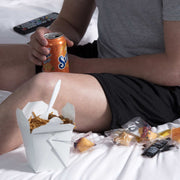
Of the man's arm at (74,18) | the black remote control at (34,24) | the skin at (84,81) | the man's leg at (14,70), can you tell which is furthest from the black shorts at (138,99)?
the black remote control at (34,24)

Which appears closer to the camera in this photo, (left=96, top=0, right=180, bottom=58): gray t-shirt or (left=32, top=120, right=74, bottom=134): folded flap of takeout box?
(left=32, top=120, right=74, bottom=134): folded flap of takeout box

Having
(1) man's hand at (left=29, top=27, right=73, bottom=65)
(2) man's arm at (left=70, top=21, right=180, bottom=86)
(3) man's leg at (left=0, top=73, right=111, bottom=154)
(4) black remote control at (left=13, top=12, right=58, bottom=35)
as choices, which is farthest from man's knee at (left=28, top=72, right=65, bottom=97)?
(4) black remote control at (left=13, top=12, right=58, bottom=35)

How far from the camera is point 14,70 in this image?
48.3 inches

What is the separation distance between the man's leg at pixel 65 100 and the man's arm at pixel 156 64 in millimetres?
117

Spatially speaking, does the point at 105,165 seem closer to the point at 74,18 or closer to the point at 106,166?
the point at 106,166

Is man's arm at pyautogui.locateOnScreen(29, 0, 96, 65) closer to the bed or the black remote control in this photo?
the black remote control

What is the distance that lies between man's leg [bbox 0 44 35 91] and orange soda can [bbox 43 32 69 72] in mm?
140

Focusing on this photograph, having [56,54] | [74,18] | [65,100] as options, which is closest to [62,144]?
[65,100]

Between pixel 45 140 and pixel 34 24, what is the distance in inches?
37.7

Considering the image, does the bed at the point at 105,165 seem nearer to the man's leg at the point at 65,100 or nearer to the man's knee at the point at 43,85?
the man's leg at the point at 65,100

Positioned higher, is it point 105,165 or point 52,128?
point 52,128

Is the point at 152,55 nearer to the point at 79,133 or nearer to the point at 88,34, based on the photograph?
the point at 79,133

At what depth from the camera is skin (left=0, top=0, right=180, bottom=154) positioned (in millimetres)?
973

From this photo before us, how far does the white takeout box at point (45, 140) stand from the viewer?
0.87 metres
